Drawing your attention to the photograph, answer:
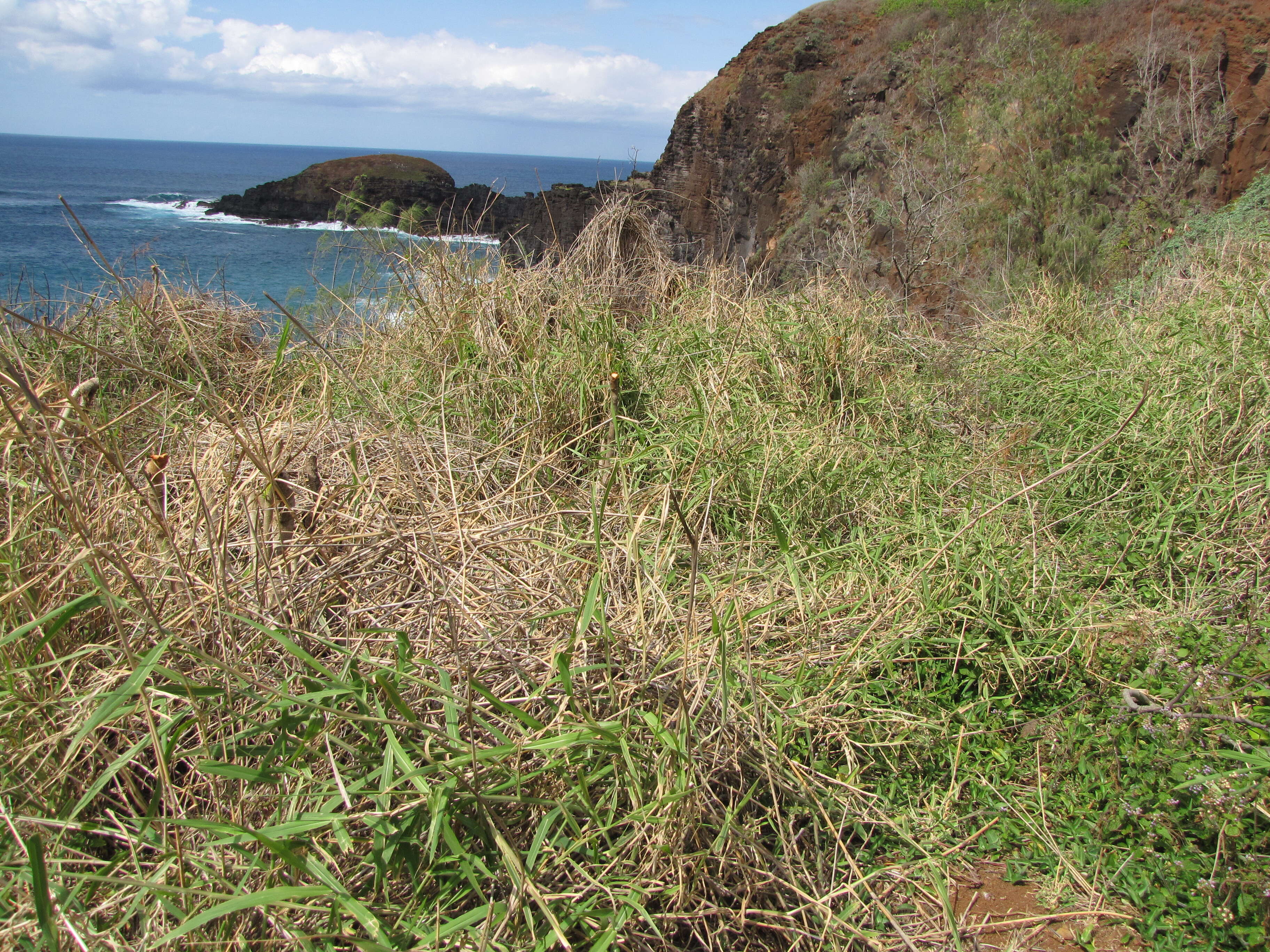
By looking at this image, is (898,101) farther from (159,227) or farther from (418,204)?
(159,227)

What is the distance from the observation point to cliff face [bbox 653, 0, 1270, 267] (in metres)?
10.7

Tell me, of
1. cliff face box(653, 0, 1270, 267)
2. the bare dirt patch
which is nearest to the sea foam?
cliff face box(653, 0, 1270, 267)

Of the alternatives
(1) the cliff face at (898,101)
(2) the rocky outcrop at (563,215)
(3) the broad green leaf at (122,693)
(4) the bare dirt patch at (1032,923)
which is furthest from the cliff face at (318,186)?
(4) the bare dirt patch at (1032,923)

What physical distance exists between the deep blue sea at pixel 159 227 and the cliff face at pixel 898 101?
11.6ft

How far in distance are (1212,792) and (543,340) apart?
9.34 ft

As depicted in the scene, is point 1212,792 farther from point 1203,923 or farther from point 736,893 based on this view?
point 736,893

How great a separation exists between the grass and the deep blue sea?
2.61 ft

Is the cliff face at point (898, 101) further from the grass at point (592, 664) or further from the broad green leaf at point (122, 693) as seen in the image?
the broad green leaf at point (122, 693)

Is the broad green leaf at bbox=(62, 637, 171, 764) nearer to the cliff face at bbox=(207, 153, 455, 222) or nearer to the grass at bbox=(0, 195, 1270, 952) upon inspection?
the grass at bbox=(0, 195, 1270, 952)

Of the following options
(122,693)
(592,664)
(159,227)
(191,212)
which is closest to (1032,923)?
(592,664)

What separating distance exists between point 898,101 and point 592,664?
749 inches

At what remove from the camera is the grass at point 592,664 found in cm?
135

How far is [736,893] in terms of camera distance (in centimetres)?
152

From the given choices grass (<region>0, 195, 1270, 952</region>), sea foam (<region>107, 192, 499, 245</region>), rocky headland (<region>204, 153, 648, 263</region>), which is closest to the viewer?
grass (<region>0, 195, 1270, 952</region>)
